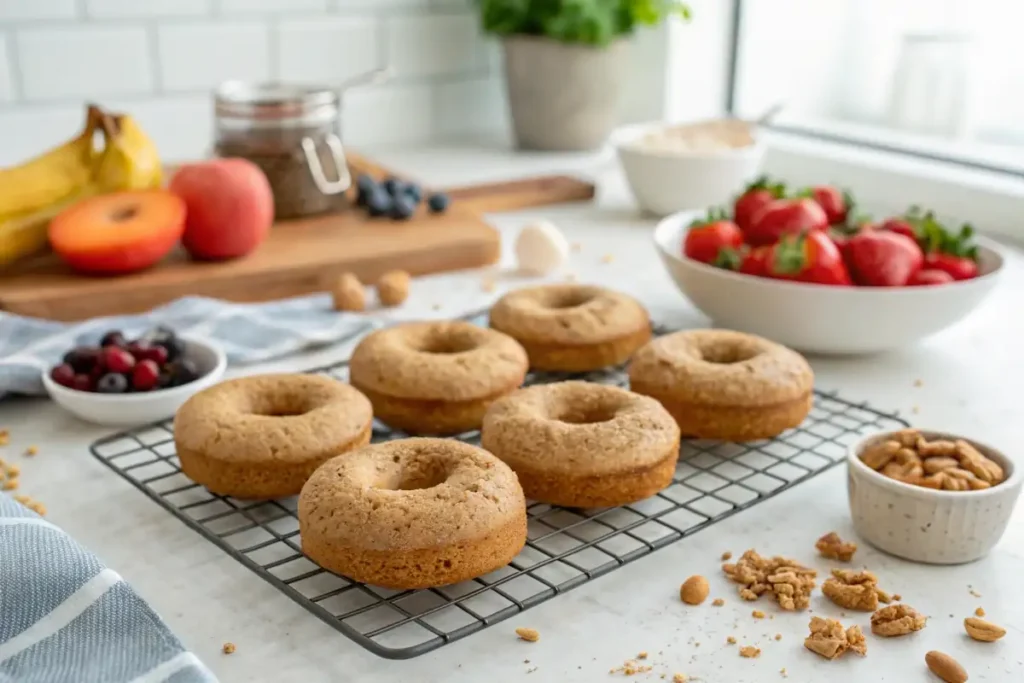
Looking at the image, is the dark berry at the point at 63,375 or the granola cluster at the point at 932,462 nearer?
the granola cluster at the point at 932,462

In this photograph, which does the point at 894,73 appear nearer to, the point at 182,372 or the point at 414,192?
the point at 414,192

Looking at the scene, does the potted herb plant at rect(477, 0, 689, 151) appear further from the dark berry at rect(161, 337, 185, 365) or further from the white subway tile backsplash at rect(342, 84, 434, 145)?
the dark berry at rect(161, 337, 185, 365)

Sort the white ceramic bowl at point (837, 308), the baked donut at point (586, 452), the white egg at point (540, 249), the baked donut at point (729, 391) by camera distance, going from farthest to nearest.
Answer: the white egg at point (540, 249) → the white ceramic bowl at point (837, 308) → the baked donut at point (729, 391) → the baked donut at point (586, 452)

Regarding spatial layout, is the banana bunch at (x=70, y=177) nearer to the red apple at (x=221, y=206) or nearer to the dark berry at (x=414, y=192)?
the red apple at (x=221, y=206)

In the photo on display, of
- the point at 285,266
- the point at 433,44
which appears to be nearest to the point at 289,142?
the point at 285,266

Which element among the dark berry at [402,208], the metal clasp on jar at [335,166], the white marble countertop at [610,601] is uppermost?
the metal clasp on jar at [335,166]

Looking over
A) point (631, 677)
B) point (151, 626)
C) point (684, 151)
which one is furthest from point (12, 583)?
point (684, 151)

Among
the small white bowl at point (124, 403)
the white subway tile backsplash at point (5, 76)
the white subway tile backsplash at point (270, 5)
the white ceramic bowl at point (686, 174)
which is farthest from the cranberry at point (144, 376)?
the white subway tile backsplash at point (270, 5)
